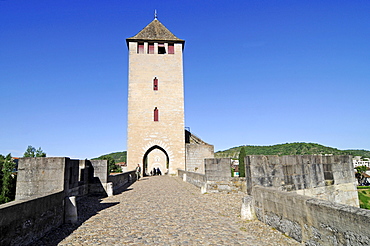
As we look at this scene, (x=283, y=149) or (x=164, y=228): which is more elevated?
(x=283, y=149)

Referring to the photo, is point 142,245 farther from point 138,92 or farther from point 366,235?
point 138,92

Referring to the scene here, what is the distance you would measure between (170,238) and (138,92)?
20.5 m

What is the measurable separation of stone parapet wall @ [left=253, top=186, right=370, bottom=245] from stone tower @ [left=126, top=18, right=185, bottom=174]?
18673 millimetres

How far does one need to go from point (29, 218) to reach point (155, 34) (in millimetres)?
23696

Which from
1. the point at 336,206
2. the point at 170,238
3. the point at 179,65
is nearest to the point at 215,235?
the point at 170,238

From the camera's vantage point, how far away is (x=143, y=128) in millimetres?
23859

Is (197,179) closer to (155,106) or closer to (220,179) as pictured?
(220,179)

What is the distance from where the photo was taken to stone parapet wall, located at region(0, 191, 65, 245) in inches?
144

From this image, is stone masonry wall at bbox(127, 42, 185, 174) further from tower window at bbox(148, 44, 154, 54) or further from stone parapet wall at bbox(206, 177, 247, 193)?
stone parapet wall at bbox(206, 177, 247, 193)

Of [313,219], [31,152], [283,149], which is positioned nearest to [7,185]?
[31,152]

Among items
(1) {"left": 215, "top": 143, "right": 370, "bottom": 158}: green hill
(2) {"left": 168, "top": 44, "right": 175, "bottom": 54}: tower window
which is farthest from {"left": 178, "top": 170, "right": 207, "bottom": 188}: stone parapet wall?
(1) {"left": 215, "top": 143, "right": 370, "bottom": 158}: green hill

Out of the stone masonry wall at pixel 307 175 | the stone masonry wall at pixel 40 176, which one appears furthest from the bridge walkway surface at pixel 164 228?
the stone masonry wall at pixel 307 175

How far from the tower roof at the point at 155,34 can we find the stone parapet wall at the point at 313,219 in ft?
72.2

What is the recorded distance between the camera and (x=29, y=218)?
4.26 meters
